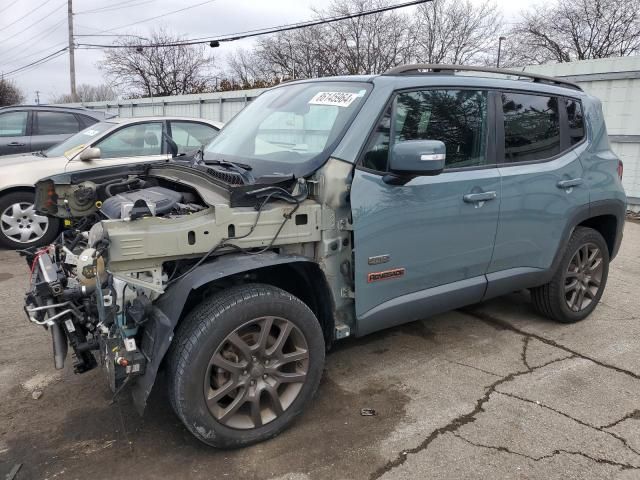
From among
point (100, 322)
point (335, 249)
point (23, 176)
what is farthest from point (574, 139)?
point (23, 176)

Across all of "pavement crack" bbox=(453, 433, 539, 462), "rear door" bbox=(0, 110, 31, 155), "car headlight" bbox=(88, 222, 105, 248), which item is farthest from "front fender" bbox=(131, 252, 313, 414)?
"rear door" bbox=(0, 110, 31, 155)

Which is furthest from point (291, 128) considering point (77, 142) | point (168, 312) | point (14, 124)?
point (14, 124)

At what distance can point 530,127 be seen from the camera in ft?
12.7

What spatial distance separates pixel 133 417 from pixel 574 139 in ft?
12.5

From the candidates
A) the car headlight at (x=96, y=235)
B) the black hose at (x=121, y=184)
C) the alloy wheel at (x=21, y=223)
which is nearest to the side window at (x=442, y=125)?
the car headlight at (x=96, y=235)

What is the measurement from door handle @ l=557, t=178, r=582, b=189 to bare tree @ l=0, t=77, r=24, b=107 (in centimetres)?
5799

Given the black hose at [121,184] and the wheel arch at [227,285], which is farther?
the black hose at [121,184]

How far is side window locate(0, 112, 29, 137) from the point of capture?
870 cm

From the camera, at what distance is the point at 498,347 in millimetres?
4031

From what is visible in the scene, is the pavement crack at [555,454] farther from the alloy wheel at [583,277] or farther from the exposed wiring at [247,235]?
the alloy wheel at [583,277]

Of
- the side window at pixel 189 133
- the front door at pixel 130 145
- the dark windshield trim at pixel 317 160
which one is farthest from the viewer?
the side window at pixel 189 133

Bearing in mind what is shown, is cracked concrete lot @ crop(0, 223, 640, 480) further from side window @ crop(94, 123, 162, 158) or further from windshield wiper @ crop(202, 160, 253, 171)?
side window @ crop(94, 123, 162, 158)

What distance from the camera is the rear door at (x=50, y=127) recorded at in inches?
347

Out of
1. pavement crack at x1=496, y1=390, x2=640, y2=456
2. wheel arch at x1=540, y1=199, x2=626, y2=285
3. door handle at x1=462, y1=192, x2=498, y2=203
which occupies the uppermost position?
door handle at x1=462, y1=192, x2=498, y2=203
